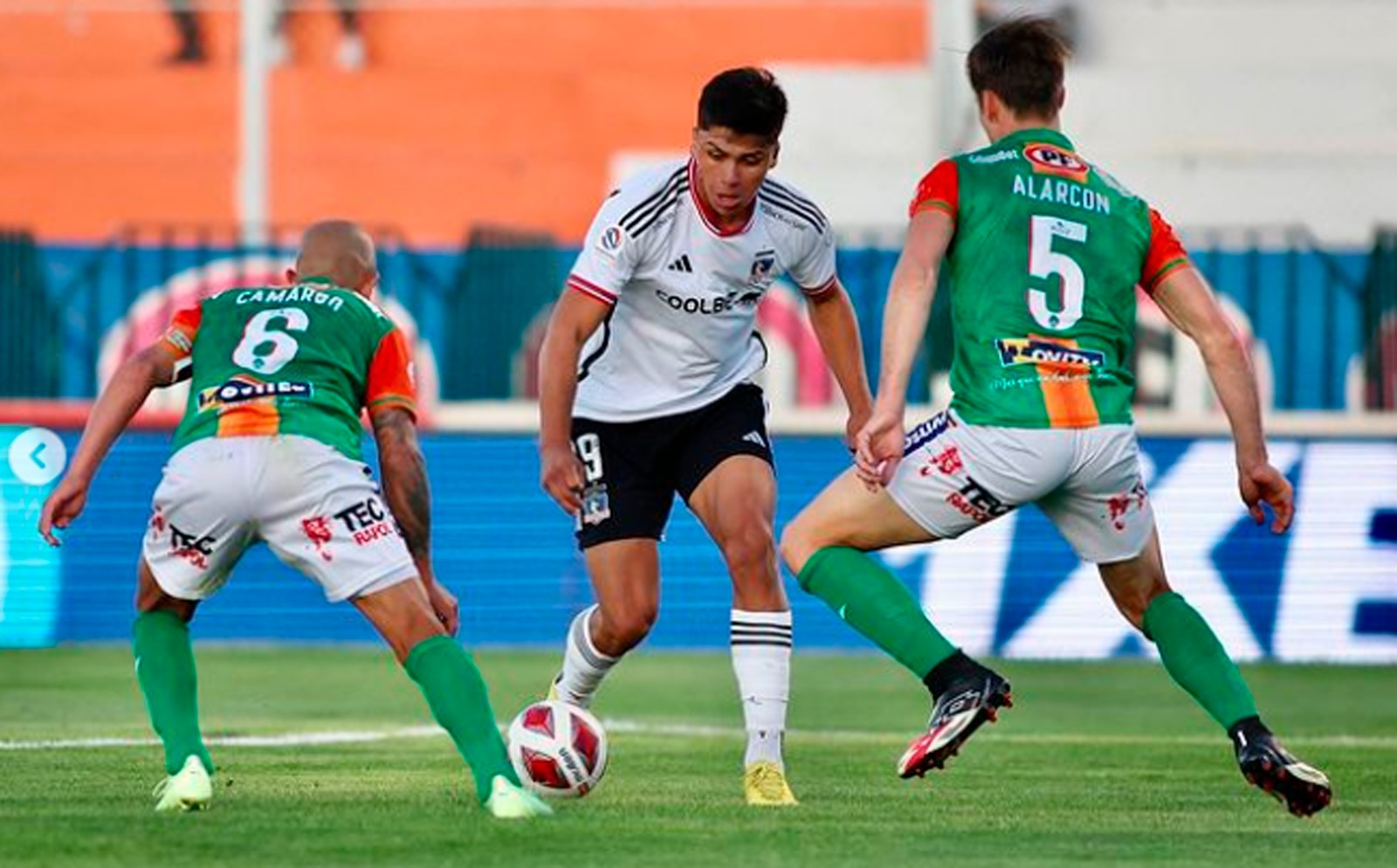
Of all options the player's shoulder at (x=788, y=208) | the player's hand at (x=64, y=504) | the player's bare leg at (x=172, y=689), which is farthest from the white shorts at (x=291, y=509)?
the player's shoulder at (x=788, y=208)

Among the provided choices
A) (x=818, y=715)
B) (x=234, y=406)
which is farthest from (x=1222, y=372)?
(x=818, y=715)

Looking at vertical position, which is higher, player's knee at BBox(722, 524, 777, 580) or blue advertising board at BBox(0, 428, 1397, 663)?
player's knee at BBox(722, 524, 777, 580)

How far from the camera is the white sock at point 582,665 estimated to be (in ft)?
30.9

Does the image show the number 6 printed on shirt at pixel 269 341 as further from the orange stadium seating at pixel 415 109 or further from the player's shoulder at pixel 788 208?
the orange stadium seating at pixel 415 109

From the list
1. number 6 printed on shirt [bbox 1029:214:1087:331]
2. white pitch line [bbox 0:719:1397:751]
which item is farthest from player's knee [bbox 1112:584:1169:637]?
white pitch line [bbox 0:719:1397:751]

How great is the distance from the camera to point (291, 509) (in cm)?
793

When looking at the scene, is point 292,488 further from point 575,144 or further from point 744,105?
point 575,144

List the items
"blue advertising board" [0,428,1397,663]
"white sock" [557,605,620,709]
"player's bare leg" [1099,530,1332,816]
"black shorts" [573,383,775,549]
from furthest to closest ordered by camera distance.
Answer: "blue advertising board" [0,428,1397,663] < "white sock" [557,605,620,709] < "black shorts" [573,383,775,549] < "player's bare leg" [1099,530,1332,816]

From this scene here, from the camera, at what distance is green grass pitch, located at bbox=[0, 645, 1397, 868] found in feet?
24.1

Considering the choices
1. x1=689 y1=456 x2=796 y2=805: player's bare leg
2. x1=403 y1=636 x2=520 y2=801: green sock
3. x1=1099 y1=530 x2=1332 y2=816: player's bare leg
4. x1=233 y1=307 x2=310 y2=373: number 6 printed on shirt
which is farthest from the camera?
x1=689 y1=456 x2=796 y2=805: player's bare leg

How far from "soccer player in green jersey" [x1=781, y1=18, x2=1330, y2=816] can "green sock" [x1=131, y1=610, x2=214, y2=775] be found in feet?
5.84

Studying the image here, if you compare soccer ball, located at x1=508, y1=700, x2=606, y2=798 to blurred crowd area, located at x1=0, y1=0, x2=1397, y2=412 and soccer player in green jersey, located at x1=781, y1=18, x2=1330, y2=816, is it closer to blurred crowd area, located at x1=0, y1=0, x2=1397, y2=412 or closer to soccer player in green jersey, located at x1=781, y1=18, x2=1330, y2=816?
soccer player in green jersey, located at x1=781, y1=18, x2=1330, y2=816

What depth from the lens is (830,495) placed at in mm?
8711

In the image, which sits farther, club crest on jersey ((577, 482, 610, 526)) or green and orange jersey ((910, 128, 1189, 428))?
club crest on jersey ((577, 482, 610, 526))
